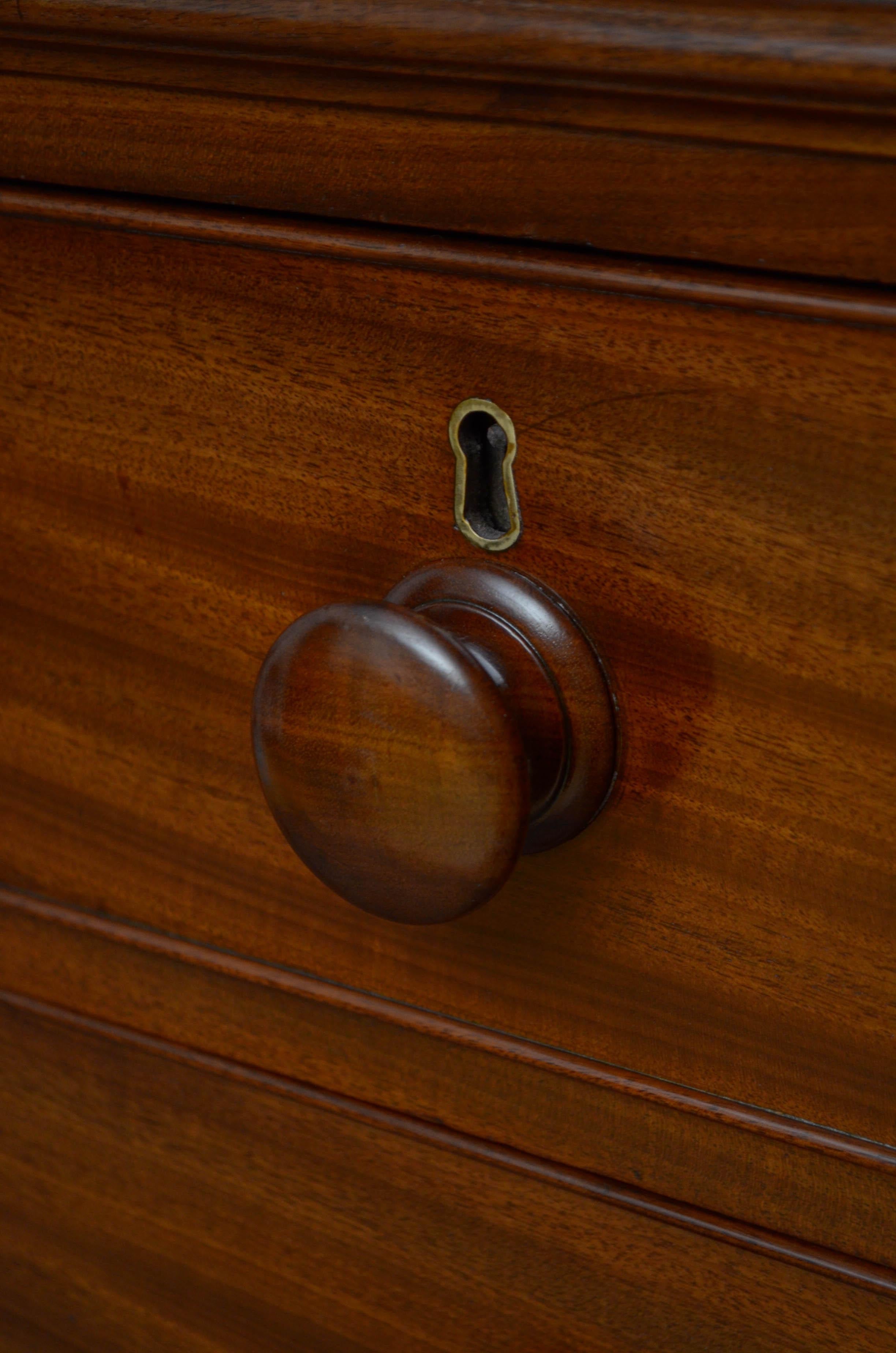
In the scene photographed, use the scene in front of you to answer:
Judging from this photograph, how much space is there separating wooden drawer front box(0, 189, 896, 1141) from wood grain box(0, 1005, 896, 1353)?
0.18 feet

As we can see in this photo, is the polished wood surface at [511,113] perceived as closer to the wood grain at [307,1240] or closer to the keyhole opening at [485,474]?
the keyhole opening at [485,474]

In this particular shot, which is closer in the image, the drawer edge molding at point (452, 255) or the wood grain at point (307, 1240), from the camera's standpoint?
the drawer edge molding at point (452, 255)

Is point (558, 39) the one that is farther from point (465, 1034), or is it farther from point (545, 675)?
point (465, 1034)

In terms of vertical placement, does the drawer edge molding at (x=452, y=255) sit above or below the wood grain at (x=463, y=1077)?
above

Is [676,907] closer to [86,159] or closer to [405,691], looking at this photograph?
[405,691]

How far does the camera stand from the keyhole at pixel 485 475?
0.31 metres

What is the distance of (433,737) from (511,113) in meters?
0.13

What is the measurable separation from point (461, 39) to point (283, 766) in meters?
0.16

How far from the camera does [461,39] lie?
0.27 meters

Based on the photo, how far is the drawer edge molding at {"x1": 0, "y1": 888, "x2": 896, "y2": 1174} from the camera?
34 centimetres

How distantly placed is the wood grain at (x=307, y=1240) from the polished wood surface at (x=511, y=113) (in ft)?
0.85

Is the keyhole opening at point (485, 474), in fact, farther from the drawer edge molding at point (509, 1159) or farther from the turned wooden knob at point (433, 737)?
the drawer edge molding at point (509, 1159)

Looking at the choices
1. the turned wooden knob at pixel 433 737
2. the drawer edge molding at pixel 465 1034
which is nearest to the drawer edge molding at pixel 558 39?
the turned wooden knob at pixel 433 737

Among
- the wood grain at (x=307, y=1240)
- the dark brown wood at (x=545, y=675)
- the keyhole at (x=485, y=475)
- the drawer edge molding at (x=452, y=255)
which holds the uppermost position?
the drawer edge molding at (x=452, y=255)
